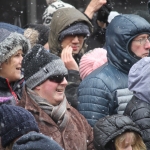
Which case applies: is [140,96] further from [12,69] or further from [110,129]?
[12,69]

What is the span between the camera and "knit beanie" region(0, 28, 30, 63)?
22.0ft

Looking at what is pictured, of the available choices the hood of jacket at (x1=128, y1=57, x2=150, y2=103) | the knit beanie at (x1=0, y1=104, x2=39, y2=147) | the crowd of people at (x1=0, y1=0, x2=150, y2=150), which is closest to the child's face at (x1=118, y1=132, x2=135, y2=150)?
the crowd of people at (x1=0, y1=0, x2=150, y2=150)

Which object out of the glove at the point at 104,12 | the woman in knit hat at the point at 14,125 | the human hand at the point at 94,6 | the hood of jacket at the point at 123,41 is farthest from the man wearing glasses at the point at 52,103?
the glove at the point at 104,12

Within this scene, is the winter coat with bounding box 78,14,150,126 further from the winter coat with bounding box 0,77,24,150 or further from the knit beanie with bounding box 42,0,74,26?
the knit beanie with bounding box 42,0,74,26

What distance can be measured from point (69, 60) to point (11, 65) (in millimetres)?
940

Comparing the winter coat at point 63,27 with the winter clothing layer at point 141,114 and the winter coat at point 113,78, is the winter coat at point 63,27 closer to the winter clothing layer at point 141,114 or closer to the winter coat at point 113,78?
the winter coat at point 113,78

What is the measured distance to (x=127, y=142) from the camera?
6.15 m

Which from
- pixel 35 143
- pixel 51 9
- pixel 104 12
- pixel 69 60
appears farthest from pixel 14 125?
pixel 51 9

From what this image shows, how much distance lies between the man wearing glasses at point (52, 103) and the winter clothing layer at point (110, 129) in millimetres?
157

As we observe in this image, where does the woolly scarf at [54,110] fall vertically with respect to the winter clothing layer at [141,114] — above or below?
above

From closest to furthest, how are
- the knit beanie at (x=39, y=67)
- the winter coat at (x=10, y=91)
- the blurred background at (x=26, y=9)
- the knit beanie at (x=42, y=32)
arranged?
the knit beanie at (x=39, y=67), the winter coat at (x=10, y=91), the knit beanie at (x=42, y=32), the blurred background at (x=26, y=9)

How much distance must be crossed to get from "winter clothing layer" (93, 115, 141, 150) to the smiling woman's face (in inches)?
35.6

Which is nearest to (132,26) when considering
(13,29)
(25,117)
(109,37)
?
(109,37)

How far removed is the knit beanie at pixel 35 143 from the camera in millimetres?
4918
